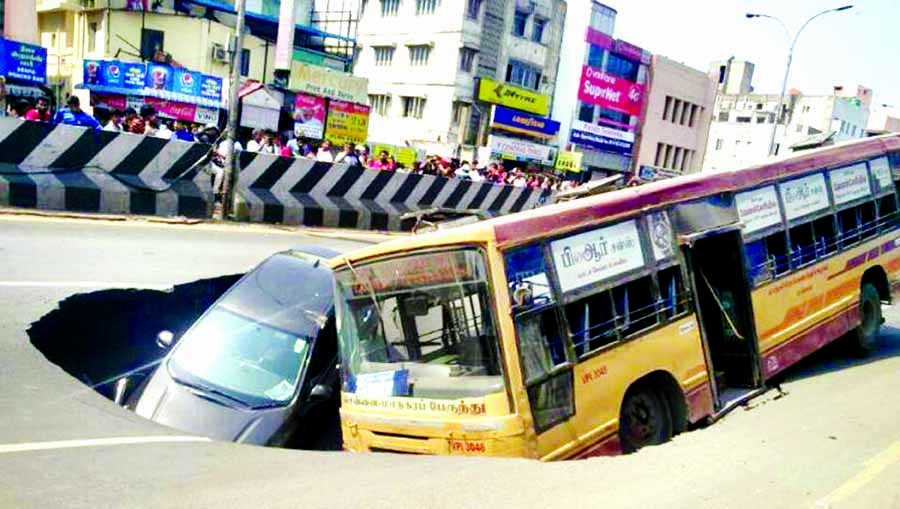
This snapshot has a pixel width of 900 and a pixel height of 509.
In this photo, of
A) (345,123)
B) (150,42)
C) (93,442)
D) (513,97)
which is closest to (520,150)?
(513,97)

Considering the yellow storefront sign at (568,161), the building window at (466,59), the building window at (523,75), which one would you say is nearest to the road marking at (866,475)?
the building window at (466,59)

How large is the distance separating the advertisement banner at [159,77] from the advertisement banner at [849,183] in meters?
29.1

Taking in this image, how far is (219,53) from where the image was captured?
3750cm

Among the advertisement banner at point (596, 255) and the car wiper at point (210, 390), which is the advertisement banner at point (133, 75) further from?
the advertisement banner at point (596, 255)

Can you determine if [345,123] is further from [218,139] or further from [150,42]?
[218,139]

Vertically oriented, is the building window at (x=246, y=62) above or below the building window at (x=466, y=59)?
below

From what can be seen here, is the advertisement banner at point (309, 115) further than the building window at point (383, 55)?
No

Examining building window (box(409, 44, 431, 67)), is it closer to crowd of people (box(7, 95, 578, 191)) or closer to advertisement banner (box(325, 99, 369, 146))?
advertisement banner (box(325, 99, 369, 146))

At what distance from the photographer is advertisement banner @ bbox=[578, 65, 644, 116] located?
5159 centimetres

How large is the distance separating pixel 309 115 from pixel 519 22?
18721 mm

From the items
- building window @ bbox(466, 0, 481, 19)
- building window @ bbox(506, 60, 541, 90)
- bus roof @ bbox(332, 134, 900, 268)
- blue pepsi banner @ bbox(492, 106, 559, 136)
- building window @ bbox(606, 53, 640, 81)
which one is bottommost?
bus roof @ bbox(332, 134, 900, 268)

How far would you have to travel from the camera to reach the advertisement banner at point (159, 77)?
31.3 meters

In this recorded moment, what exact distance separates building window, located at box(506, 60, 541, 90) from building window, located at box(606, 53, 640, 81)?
745 centimetres

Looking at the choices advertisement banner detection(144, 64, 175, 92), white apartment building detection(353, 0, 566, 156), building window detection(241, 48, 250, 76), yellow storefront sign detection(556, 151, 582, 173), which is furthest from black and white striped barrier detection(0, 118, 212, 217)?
yellow storefront sign detection(556, 151, 582, 173)
